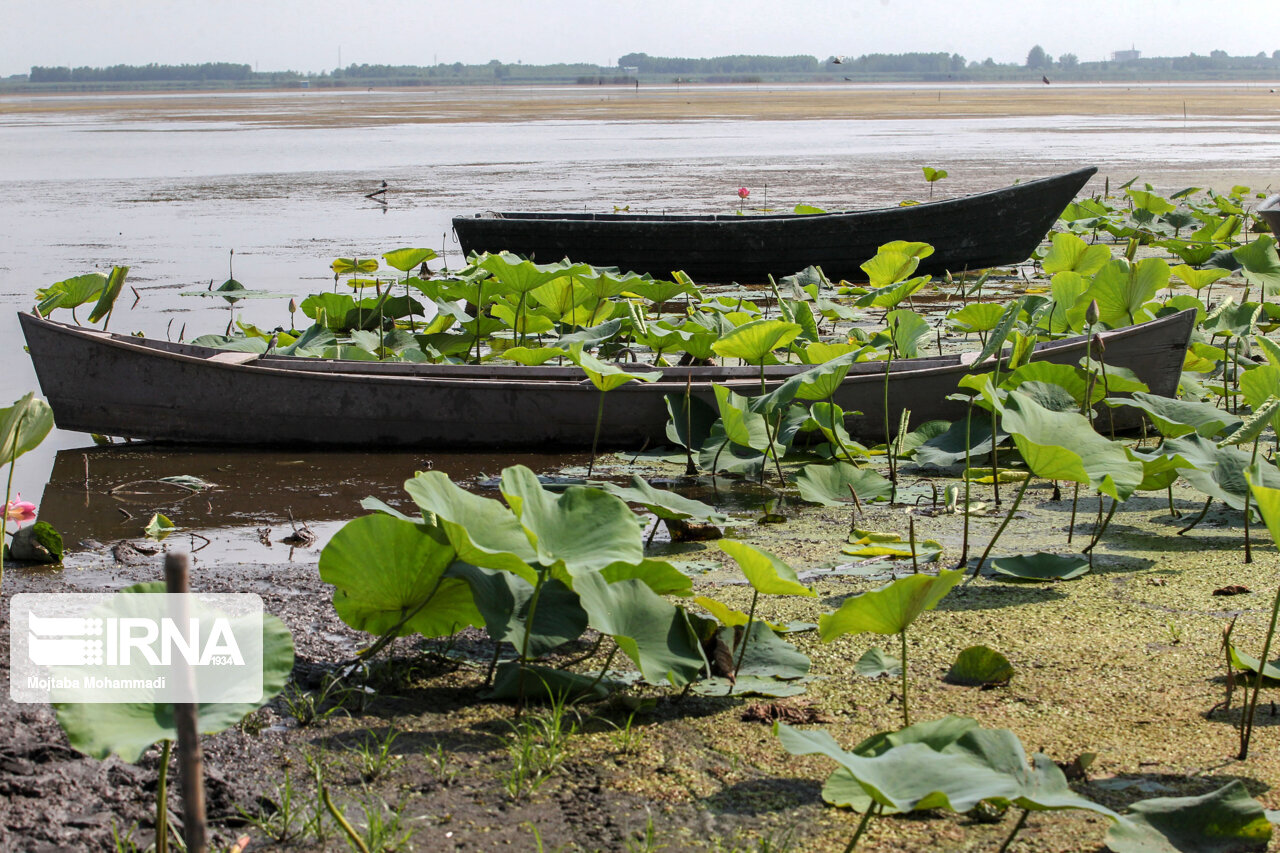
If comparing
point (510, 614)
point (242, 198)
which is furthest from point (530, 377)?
point (242, 198)

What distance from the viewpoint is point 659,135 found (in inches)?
1382

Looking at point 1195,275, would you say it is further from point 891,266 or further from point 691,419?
point 691,419

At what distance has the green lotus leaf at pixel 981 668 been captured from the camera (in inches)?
95.7

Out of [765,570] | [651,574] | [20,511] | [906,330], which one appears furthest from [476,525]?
[906,330]

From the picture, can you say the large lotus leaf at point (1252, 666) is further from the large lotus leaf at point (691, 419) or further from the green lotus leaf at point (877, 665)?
the large lotus leaf at point (691, 419)

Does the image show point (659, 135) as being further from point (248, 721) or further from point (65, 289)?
point (248, 721)

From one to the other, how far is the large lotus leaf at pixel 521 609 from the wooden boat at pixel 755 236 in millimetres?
6750

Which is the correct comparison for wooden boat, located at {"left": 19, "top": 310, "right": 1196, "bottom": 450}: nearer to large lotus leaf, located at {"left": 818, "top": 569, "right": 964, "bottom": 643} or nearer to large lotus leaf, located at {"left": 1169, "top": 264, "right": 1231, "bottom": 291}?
large lotus leaf, located at {"left": 1169, "top": 264, "right": 1231, "bottom": 291}

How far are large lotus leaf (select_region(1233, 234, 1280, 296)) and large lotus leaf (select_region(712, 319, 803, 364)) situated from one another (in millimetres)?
2386

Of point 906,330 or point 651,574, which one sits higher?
point 906,330

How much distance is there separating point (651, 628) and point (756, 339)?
1926 mm

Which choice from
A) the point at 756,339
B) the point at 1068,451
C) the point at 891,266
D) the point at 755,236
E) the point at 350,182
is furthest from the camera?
the point at 350,182

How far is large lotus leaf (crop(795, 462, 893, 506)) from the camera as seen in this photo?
3748mm

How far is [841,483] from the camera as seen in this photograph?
151 inches
